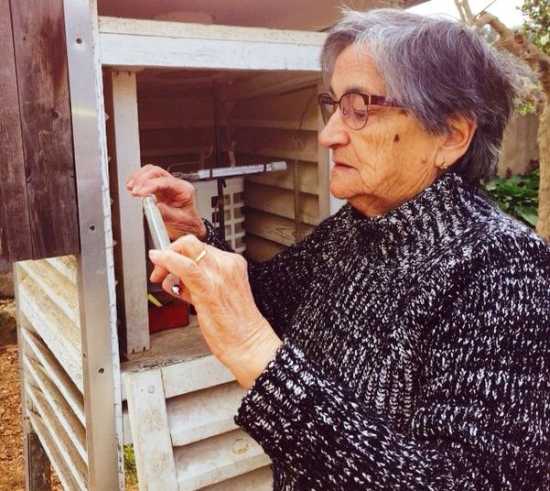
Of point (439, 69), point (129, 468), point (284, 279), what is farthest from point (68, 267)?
point (129, 468)

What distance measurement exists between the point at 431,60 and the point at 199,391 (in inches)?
51.7

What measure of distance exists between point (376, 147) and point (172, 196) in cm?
66

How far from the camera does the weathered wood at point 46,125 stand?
167 cm

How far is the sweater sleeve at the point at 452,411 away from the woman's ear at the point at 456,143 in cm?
32

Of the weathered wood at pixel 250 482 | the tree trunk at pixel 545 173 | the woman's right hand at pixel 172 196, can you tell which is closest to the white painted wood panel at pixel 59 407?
the weathered wood at pixel 250 482

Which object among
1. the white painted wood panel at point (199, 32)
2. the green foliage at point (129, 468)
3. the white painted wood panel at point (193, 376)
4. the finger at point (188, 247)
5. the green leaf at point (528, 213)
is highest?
the white painted wood panel at point (199, 32)

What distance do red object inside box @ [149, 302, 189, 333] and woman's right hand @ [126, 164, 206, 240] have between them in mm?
607

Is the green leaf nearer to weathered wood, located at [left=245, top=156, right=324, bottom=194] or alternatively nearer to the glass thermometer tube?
weathered wood, located at [left=245, top=156, right=324, bottom=194]

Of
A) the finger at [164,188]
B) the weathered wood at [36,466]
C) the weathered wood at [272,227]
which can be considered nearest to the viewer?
the finger at [164,188]

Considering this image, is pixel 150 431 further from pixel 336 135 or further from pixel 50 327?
pixel 336 135

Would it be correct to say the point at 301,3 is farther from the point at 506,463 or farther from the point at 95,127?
the point at 506,463

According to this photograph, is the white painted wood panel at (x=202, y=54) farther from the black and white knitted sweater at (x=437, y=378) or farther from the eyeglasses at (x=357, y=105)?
the black and white knitted sweater at (x=437, y=378)

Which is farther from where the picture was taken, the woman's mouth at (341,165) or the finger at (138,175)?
the finger at (138,175)

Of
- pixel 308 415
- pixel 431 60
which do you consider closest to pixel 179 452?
pixel 308 415
